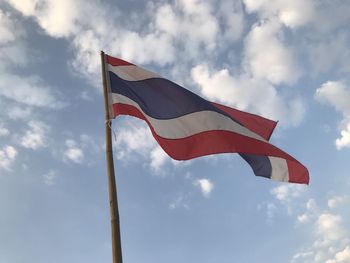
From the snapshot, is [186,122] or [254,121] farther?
[254,121]

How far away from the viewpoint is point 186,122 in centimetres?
1316

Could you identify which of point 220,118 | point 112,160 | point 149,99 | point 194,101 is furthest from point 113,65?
point 112,160

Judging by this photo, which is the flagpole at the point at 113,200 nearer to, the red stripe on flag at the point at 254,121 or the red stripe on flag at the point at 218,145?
the red stripe on flag at the point at 218,145

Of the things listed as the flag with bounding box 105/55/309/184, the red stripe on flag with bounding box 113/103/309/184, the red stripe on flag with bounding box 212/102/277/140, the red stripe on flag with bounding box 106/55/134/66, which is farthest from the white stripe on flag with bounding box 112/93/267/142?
the red stripe on flag with bounding box 106/55/134/66

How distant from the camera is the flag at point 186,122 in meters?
12.4

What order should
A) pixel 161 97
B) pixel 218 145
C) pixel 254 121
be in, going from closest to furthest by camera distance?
pixel 218 145 → pixel 161 97 → pixel 254 121

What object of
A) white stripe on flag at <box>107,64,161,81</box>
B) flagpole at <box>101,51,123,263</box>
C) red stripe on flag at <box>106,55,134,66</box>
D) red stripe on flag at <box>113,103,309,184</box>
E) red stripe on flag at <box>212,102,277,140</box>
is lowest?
flagpole at <box>101,51,123,263</box>

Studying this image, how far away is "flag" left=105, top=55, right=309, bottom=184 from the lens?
12.4 meters

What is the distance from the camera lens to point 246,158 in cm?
1388

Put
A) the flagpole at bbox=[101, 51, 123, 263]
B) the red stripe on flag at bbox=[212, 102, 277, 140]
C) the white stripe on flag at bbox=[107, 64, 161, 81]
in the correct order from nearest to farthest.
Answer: the flagpole at bbox=[101, 51, 123, 263] → the white stripe on flag at bbox=[107, 64, 161, 81] → the red stripe on flag at bbox=[212, 102, 277, 140]

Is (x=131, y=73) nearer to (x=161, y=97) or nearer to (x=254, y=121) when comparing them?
(x=161, y=97)

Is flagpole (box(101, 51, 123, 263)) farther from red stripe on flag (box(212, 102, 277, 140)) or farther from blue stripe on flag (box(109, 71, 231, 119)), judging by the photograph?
red stripe on flag (box(212, 102, 277, 140))

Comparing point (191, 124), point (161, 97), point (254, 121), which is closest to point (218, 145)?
point (191, 124)

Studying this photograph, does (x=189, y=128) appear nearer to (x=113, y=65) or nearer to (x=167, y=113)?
(x=167, y=113)
